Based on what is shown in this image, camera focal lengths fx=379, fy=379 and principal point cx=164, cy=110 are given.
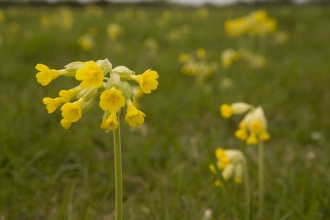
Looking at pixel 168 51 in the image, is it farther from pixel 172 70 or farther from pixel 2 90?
pixel 2 90

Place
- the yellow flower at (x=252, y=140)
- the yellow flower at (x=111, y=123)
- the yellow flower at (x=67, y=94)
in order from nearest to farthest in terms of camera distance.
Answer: the yellow flower at (x=111, y=123), the yellow flower at (x=67, y=94), the yellow flower at (x=252, y=140)

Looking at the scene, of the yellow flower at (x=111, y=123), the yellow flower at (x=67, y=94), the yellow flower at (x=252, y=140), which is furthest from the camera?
the yellow flower at (x=252, y=140)

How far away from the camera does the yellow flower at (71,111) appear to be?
3.74 ft

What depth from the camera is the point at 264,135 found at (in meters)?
1.75

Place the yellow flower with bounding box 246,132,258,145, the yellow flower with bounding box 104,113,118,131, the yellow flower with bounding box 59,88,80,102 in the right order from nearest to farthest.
Answer: the yellow flower with bounding box 104,113,118,131 → the yellow flower with bounding box 59,88,80,102 → the yellow flower with bounding box 246,132,258,145

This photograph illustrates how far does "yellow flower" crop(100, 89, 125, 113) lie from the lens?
3.50 ft

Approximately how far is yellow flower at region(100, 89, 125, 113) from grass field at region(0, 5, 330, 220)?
0.53 metres

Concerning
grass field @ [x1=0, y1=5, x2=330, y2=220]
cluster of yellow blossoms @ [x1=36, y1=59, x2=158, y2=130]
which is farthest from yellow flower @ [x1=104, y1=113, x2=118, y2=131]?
grass field @ [x1=0, y1=5, x2=330, y2=220]

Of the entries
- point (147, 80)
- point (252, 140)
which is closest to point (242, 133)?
point (252, 140)

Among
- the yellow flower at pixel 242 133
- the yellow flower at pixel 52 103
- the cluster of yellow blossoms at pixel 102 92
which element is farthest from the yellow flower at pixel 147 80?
the yellow flower at pixel 242 133

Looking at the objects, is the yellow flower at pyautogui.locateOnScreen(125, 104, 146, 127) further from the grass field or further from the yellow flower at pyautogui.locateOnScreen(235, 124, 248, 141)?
the yellow flower at pyautogui.locateOnScreen(235, 124, 248, 141)

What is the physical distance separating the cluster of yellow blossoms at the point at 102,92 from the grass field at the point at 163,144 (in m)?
0.44

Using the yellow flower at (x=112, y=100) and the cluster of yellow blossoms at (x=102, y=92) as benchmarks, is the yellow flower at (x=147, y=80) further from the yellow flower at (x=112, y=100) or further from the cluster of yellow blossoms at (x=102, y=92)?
the yellow flower at (x=112, y=100)

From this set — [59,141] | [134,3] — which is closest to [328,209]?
[59,141]
